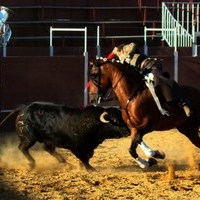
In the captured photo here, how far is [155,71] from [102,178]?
1.56 metres

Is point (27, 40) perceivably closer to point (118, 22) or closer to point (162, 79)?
point (118, 22)

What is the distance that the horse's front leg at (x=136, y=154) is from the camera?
730cm

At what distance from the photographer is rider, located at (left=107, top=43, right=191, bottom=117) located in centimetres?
757

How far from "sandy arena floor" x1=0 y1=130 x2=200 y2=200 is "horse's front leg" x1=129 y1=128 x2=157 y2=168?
129mm

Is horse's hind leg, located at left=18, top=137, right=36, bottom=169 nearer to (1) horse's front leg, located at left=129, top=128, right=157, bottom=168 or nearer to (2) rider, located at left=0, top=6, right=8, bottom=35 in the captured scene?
(1) horse's front leg, located at left=129, top=128, right=157, bottom=168

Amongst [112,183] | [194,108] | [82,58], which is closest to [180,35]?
[82,58]

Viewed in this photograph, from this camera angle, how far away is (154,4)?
18875 mm

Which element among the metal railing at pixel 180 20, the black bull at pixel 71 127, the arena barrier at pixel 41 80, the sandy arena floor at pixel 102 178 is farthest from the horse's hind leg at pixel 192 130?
the metal railing at pixel 180 20

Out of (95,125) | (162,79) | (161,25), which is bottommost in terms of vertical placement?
(95,125)

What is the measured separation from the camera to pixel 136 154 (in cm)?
738

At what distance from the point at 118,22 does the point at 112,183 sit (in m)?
12.1

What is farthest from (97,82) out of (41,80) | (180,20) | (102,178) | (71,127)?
(180,20)

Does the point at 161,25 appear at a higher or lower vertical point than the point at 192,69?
higher

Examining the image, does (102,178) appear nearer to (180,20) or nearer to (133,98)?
(133,98)
